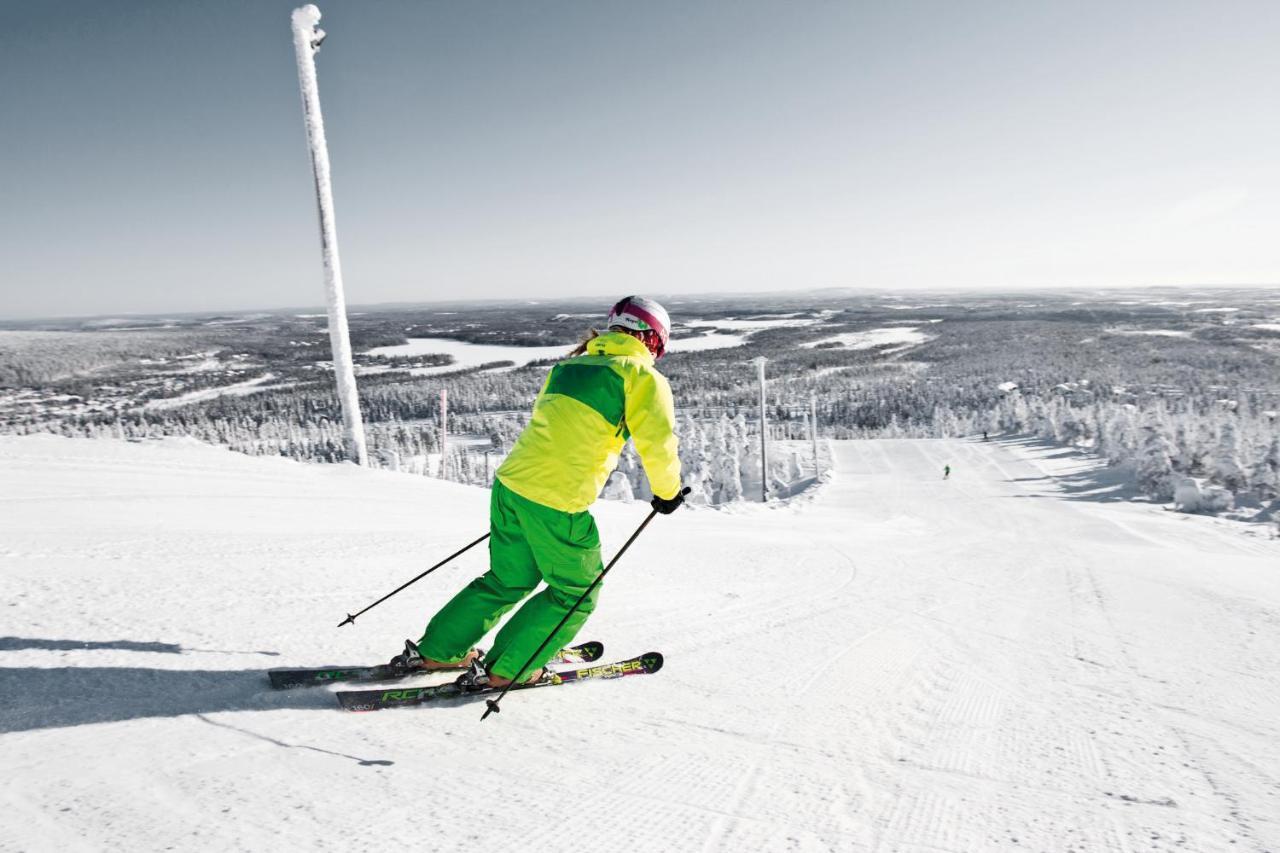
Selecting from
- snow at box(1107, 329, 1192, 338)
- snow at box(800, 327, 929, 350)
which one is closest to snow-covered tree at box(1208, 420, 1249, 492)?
snow at box(800, 327, 929, 350)

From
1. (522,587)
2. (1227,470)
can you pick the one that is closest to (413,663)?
(522,587)

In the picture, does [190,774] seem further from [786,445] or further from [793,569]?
[786,445]

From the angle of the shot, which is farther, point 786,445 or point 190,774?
point 786,445

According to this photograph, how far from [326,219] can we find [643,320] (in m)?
6.69

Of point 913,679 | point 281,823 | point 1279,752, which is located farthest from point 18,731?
point 1279,752

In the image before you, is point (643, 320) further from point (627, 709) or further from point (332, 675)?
point (332, 675)

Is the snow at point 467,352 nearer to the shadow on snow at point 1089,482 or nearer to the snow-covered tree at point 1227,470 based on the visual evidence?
the shadow on snow at point 1089,482

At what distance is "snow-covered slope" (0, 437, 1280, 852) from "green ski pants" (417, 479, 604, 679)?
269 mm

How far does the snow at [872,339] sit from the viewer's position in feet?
579

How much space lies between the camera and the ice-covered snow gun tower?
7.42 meters

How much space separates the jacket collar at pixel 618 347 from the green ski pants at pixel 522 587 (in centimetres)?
65

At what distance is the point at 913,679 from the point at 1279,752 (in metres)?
1.23

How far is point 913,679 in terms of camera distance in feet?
9.59

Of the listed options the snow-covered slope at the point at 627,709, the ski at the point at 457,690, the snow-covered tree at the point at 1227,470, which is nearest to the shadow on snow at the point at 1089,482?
the snow-covered tree at the point at 1227,470
